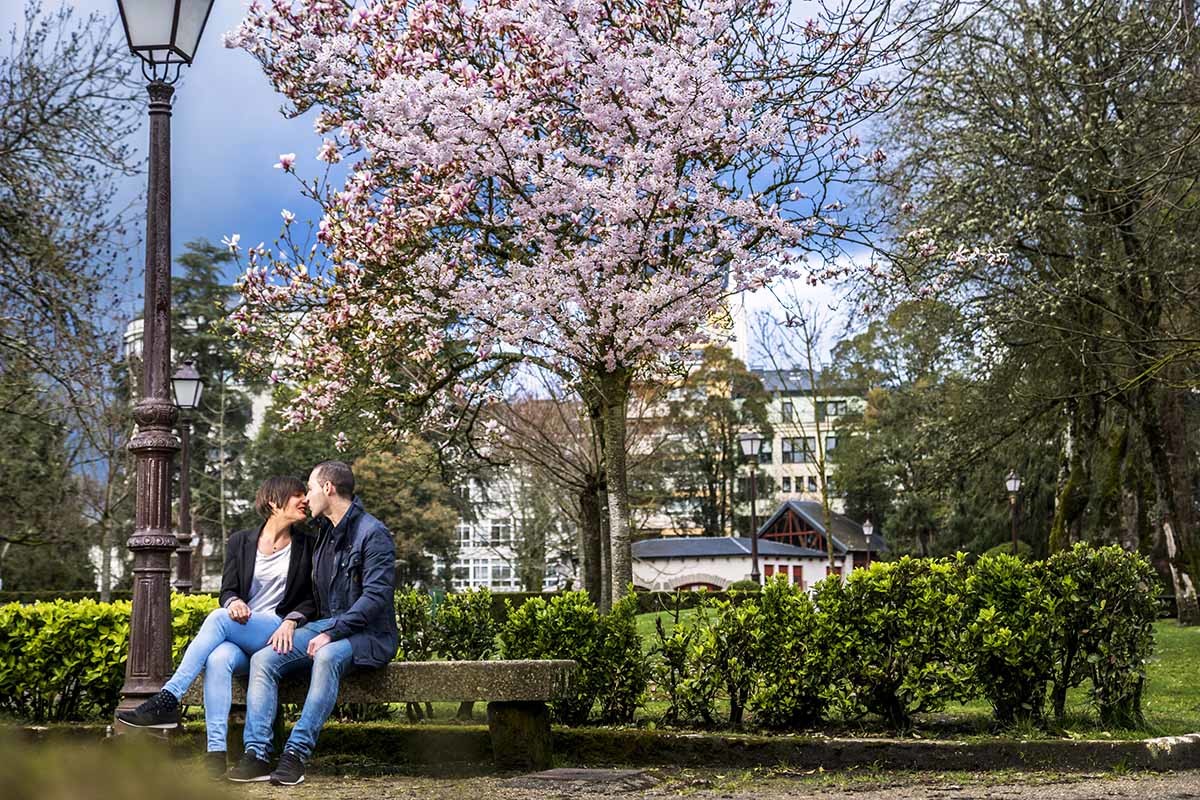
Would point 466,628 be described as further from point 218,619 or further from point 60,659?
point 60,659

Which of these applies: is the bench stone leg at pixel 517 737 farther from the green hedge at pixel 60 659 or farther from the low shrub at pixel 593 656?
the green hedge at pixel 60 659

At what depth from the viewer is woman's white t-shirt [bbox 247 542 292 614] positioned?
22.1 feet

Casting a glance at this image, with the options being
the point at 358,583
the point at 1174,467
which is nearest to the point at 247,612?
the point at 358,583

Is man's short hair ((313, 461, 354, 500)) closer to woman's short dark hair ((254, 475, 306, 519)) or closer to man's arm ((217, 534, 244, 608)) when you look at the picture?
woman's short dark hair ((254, 475, 306, 519))

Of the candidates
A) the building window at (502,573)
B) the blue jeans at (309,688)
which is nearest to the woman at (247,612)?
the blue jeans at (309,688)

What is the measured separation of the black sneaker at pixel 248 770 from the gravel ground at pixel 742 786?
0.05m

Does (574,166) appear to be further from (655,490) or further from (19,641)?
(655,490)

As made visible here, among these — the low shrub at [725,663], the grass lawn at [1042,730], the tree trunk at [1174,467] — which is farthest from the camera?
the tree trunk at [1174,467]

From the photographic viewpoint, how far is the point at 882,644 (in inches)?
302

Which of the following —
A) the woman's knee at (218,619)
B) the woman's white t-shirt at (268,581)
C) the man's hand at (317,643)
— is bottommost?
the man's hand at (317,643)

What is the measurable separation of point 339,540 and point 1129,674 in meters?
5.04

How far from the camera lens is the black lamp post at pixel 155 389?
6648 millimetres

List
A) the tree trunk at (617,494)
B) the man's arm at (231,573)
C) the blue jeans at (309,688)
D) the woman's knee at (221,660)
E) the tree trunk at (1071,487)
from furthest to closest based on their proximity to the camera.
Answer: the tree trunk at (1071,487)
the tree trunk at (617,494)
the man's arm at (231,573)
the woman's knee at (221,660)
the blue jeans at (309,688)

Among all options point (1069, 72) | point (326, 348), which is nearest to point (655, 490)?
point (1069, 72)
